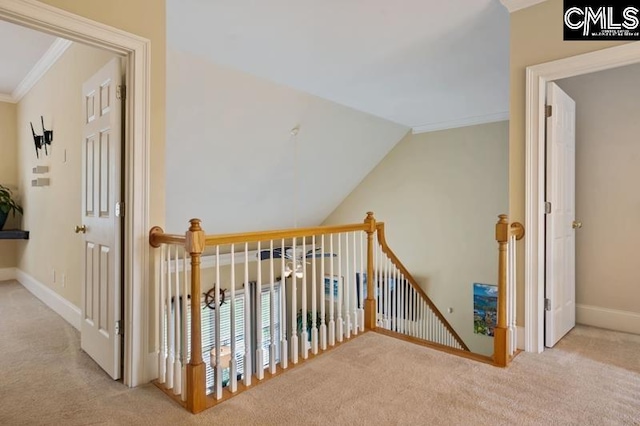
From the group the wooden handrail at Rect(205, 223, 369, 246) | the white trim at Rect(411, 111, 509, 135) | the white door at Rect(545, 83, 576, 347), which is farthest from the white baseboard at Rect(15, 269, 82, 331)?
the white trim at Rect(411, 111, 509, 135)

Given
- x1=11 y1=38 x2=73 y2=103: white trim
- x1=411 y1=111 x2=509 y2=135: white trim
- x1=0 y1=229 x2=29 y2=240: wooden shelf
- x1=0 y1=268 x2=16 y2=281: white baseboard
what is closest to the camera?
x1=11 y1=38 x2=73 y2=103: white trim

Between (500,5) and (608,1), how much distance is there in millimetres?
747

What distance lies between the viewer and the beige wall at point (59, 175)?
312 cm

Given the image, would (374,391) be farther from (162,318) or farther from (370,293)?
(162,318)

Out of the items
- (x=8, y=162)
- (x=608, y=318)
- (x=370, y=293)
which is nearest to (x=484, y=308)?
(x=608, y=318)

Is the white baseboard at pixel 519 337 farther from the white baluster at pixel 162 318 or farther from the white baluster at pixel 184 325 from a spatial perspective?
the white baluster at pixel 162 318

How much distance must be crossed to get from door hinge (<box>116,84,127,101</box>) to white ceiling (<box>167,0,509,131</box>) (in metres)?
0.71

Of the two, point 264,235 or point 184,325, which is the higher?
point 264,235

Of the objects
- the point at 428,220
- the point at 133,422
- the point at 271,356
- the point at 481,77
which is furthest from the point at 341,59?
the point at 428,220

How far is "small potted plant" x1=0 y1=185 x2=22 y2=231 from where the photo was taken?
460 cm

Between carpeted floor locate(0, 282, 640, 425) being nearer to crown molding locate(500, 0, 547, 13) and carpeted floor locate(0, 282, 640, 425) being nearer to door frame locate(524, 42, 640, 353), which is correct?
door frame locate(524, 42, 640, 353)

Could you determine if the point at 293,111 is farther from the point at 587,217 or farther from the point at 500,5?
the point at 587,217

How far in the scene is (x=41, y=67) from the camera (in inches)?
154
